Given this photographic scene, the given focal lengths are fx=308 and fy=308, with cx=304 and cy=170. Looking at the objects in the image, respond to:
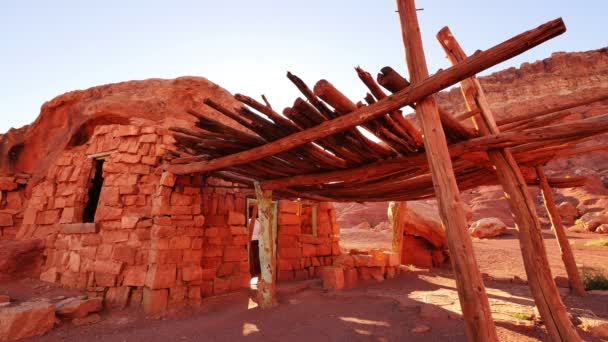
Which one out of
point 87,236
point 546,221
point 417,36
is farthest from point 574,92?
point 87,236

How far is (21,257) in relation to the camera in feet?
19.4

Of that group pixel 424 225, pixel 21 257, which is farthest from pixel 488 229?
pixel 21 257

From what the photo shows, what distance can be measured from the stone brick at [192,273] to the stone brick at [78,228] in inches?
72.8

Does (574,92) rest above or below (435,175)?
above

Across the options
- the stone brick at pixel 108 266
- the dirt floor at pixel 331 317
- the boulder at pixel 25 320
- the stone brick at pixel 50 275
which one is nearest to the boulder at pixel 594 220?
the dirt floor at pixel 331 317

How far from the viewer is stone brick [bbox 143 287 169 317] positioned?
4867mm

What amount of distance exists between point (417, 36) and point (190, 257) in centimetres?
489

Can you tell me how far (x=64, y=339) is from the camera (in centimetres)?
412

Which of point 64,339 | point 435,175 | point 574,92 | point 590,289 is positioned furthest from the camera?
point 574,92

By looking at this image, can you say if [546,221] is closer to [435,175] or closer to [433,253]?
[433,253]

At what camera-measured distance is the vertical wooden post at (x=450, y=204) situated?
219 cm

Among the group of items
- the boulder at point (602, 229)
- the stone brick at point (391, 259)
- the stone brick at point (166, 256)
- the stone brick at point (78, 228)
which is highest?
the boulder at point (602, 229)

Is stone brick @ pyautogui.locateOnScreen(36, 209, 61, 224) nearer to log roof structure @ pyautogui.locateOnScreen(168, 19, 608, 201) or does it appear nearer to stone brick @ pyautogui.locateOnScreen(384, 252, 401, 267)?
log roof structure @ pyautogui.locateOnScreen(168, 19, 608, 201)

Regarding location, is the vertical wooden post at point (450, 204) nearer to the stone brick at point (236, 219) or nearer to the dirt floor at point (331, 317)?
the dirt floor at point (331, 317)
